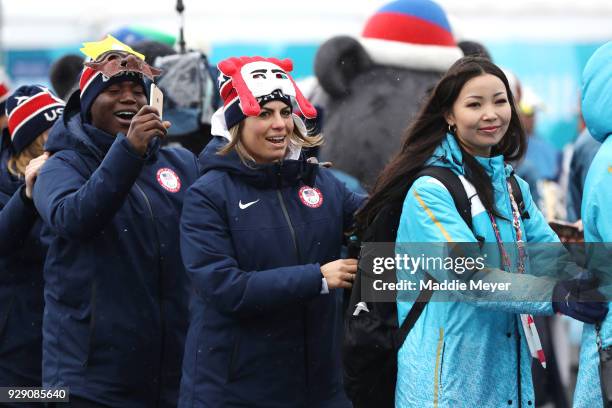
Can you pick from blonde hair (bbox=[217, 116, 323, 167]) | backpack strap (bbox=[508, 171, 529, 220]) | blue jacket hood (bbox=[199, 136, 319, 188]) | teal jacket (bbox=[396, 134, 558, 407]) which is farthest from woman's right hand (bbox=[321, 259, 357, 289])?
backpack strap (bbox=[508, 171, 529, 220])

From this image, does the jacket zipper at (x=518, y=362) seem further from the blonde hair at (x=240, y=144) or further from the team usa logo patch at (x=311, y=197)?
the blonde hair at (x=240, y=144)

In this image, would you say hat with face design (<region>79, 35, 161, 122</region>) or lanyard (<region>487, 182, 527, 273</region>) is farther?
hat with face design (<region>79, 35, 161, 122</region>)

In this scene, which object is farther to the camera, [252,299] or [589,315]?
[252,299]

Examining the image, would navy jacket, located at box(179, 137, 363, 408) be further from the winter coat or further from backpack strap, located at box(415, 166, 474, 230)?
the winter coat

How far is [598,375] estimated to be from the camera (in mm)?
3887

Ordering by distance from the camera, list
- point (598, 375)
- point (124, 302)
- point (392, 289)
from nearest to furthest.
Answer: point (598, 375), point (392, 289), point (124, 302)

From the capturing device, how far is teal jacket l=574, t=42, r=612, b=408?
152 inches

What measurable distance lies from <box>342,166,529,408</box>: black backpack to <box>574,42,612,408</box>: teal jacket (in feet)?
1.19

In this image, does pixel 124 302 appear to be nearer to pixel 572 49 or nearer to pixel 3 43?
pixel 572 49

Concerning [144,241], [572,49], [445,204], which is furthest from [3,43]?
[445,204]

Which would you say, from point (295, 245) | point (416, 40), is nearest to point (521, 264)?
point (295, 245)

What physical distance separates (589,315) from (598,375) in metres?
0.20

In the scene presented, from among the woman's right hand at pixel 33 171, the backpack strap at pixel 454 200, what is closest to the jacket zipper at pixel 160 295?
the woman's right hand at pixel 33 171

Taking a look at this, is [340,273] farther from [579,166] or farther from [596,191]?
[579,166]
